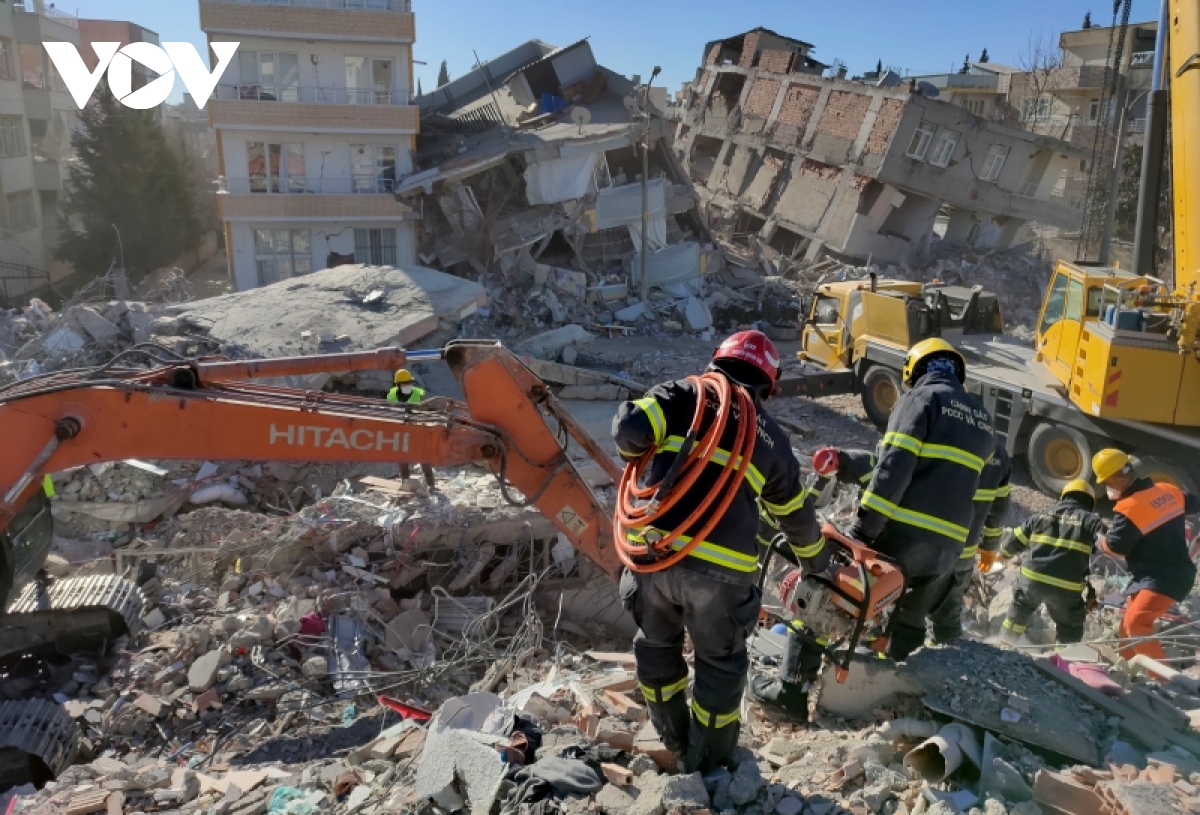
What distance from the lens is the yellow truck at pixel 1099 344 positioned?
884 centimetres

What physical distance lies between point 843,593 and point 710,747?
36.5 inches

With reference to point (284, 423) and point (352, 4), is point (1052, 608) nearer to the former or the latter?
point (284, 423)

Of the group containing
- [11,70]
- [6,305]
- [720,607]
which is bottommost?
[6,305]

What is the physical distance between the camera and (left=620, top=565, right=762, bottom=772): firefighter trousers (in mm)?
3648

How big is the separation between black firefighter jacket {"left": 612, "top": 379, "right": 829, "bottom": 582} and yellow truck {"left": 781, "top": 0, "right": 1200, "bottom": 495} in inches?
267

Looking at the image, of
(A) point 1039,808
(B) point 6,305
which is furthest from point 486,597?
(B) point 6,305

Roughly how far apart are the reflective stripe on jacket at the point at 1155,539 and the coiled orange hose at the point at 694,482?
337 centimetres

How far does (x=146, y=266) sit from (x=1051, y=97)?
128 ft

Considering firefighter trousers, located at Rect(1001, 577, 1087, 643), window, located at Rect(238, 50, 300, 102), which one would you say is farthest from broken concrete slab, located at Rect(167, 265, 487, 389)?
firefighter trousers, located at Rect(1001, 577, 1087, 643)

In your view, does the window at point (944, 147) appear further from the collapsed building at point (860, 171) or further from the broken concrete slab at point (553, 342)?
the broken concrete slab at point (553, 342)

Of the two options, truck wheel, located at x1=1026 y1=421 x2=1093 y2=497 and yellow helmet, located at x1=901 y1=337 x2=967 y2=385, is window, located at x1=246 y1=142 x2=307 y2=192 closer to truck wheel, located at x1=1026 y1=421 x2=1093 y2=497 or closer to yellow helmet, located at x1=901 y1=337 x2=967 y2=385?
truck wheel, located at x1=1026 y1=421 x2=1093 y2=497

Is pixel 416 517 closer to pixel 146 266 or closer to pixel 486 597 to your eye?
pixel 486 597

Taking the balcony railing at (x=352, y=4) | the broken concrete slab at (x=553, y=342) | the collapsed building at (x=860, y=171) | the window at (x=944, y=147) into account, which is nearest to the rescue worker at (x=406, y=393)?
the broken concrete slab at (x=553, y=342)

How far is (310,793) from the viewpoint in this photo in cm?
427
